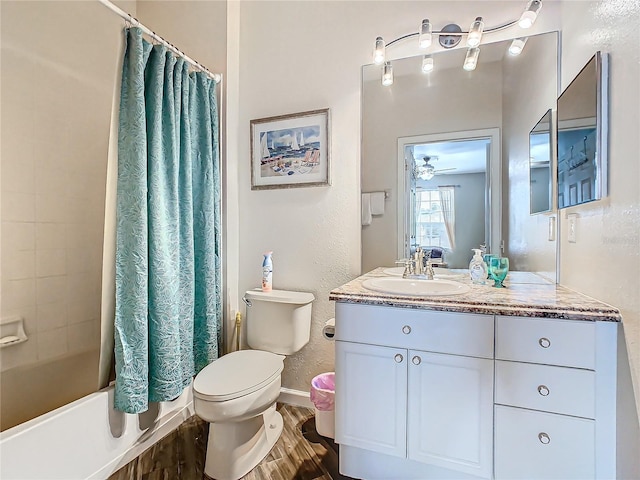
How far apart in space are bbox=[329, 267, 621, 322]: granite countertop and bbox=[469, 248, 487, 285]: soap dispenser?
1.9 inches

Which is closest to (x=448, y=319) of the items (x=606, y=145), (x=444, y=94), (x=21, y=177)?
(x=606, y=145)

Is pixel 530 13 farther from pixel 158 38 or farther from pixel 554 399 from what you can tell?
pixel 158 38

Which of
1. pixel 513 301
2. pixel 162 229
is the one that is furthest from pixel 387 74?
pixel 162 229

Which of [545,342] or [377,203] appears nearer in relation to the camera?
[545,342]

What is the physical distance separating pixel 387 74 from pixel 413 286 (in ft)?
3.87

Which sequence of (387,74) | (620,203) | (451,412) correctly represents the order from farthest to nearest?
(387,74) → (451,412) → (620,203)

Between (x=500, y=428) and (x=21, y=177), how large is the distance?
8.19ft

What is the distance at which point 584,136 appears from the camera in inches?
44.1

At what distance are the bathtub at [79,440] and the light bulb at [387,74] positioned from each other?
2088mm

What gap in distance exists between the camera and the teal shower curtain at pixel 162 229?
4.44 feet

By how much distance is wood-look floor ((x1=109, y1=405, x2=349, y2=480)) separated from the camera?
1.39m

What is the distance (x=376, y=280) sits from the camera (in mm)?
1537

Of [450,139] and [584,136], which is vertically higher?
[450,139]

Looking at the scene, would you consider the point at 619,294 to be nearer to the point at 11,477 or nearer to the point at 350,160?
the point at 350,160
